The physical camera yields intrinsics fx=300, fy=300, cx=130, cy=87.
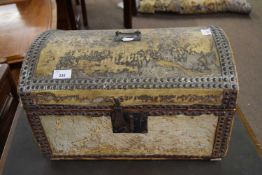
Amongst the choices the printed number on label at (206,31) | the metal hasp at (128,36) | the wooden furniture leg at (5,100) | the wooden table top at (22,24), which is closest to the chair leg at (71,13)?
the wooden table top at (22,24)

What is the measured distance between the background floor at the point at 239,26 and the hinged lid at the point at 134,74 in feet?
3.48

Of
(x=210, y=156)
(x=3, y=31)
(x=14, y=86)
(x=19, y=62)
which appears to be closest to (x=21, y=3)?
(x=3, y=31)

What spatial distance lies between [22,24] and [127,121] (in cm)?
105

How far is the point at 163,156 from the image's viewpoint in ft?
3.15

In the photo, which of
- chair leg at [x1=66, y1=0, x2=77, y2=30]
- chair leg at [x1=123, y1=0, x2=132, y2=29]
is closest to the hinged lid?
chair leg at [x1=66, y1=0, x2=77, y2=30]

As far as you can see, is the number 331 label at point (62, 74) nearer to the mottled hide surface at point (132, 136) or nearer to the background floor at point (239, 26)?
the mottled hide surface at point (132, 136)

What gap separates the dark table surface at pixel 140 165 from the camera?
940mm

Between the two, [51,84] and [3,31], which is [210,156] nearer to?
[51,84]

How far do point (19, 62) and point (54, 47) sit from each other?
22.3 inches

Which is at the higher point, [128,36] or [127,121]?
[128,36]

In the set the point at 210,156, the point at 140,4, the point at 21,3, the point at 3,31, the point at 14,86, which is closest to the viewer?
the point at 210,156

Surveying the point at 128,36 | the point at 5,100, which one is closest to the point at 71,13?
the point at 5,100

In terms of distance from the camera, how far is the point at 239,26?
2.59 metres

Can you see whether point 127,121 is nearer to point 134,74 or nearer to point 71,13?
point 134,74
